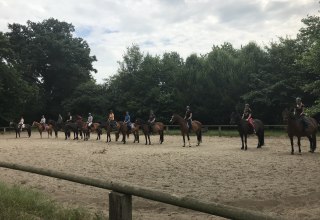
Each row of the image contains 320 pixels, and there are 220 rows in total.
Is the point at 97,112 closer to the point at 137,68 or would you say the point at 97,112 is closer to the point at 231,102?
the point at 137,68

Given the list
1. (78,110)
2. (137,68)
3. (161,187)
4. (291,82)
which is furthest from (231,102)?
(161,187)

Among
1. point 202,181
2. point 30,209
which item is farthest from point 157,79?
point 30,209

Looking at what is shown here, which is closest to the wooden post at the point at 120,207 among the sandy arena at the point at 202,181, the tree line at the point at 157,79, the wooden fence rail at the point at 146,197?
the wooden fence rail at the point at 146,197

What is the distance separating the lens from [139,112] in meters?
50.3

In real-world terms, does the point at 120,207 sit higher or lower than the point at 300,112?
lower

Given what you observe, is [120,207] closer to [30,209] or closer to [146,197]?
[146,197]

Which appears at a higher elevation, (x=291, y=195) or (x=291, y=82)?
(x=291, y=82)

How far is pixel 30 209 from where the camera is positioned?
649 cm

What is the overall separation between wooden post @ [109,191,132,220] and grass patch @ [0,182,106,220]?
3.45 feet

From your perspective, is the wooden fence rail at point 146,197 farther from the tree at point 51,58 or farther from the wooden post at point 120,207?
the tree at point 51,58

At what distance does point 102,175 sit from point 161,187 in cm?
276

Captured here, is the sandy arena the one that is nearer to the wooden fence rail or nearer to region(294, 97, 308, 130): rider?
region(294, 97, 308, 130): rider

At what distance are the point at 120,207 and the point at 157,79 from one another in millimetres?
49195

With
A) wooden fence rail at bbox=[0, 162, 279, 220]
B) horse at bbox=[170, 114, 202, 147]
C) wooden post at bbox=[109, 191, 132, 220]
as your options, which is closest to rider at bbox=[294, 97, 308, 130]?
horse at bbox=[170, 114, 202, 147]
